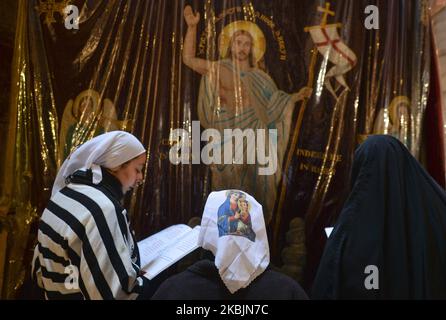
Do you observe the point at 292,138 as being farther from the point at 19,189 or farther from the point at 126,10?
the point at 19,189

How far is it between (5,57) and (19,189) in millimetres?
1256

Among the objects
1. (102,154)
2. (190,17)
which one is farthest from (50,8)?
(102,154)

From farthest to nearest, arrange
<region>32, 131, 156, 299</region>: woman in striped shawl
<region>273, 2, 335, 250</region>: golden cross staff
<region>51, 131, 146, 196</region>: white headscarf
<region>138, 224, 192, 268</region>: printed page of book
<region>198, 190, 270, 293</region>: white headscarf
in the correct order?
1. <region>273, 2, 335, 250</region>: golden cross staff
2. <region>138, 224, 192, 268</region>: printed page of book
3. <region>51, 131, 146, 196</region>: white headscarf
4. <region>32, 131, 156, 299</region>: woman in striped shawl
5. <region>198, 190, 270, 293</region>: white headscarf

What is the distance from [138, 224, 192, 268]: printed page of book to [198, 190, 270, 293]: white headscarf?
0.46 meters

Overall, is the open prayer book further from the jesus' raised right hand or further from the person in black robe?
the jesus' raised right hand

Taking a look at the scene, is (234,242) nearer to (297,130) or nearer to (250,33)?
(297,130)

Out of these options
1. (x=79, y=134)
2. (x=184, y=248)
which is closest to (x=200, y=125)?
(x=79, y=134)

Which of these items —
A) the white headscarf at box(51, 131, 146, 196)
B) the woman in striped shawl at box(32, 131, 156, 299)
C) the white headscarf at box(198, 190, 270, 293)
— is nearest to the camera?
the white headscarf at box(198, 190, 270, 293)

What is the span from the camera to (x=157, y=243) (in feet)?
7.43

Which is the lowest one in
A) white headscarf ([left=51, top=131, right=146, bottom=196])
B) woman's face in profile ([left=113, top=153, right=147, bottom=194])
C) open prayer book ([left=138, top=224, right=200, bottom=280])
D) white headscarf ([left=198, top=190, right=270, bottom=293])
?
open prayer book ([left=138, top=224, right=200, bottom=280])

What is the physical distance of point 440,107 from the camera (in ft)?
10.1

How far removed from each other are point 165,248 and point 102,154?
57 cm

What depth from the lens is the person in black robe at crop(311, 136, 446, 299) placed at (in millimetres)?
1729

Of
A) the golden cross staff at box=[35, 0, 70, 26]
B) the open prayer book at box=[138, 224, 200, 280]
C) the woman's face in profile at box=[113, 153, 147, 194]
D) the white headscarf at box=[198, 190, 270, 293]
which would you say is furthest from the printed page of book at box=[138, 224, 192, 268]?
the golden cross staff at box=[35, 0, 70, 26]
